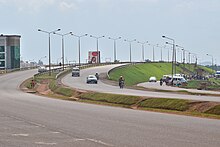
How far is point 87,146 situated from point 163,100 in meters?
18.9

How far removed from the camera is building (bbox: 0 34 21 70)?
13200 centimetres

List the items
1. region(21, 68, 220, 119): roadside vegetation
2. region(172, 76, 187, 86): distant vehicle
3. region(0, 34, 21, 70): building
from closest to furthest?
region(21, 68, 220, 119): roadside vegetation < region(172, 76, 187, 86): distant vehicle < region(0, 34, 21, 70): building

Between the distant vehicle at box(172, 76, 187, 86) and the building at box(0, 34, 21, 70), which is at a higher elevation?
the building at box(0, 34, 21, 70)

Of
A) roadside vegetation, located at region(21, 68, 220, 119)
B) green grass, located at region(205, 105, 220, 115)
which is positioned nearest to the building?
roadside vegetation, located at region(21, 68, 220, 119)

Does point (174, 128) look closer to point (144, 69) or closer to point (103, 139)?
point (103, 139)

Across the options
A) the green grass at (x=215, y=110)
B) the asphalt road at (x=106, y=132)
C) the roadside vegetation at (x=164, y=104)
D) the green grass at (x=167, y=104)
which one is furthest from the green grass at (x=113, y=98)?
the asphalt road at (x=106, y=132)

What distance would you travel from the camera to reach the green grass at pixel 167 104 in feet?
101

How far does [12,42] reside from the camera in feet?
443

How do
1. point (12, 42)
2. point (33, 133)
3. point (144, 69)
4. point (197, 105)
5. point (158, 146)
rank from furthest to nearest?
point (144, 69)
point (12, 42)
point (197, 105)
point (33, 133)
point (158, 146)

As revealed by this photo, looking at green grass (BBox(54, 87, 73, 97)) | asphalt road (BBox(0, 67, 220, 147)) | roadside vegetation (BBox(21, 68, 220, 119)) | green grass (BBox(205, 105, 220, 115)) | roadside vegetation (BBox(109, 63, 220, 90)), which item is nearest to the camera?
asphalt road (BBox(0, 67, 220, 147))

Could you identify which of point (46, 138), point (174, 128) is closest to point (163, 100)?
point (174, 128)

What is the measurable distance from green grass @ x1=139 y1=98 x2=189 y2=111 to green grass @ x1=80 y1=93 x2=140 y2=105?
1.84 meters

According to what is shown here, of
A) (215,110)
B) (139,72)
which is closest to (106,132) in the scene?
(215,110)

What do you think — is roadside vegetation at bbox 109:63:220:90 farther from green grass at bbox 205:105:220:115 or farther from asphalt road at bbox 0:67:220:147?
asphalt road at bbox 0:67:220:147
